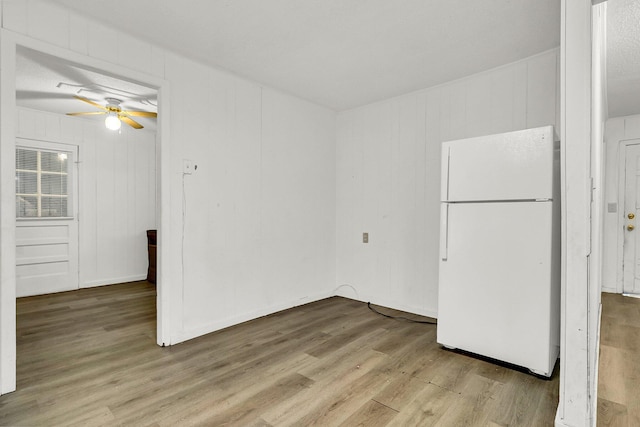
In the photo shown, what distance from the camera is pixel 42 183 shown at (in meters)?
4.39

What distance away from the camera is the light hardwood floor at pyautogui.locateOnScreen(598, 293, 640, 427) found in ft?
5.81

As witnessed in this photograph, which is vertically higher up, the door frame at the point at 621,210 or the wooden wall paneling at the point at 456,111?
the wooden wall paneling at the point at 456,111

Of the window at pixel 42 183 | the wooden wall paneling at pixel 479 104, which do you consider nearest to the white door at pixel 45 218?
the window at pixel 42 183

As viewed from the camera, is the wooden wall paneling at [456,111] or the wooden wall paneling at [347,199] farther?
the wooden wall paneling at [347,199]

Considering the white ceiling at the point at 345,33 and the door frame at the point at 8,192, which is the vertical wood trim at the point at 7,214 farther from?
the white ceiling at the point at 345,33

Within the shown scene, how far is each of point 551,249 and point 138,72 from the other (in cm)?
310

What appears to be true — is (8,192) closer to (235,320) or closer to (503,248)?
(235,320)

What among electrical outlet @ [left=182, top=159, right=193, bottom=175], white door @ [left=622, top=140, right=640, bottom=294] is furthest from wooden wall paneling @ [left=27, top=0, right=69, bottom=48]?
white door @ [left=622, top=140, right=640, bottom=294]

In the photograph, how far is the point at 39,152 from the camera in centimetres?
433

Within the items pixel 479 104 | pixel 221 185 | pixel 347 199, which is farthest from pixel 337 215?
pixel 479 104

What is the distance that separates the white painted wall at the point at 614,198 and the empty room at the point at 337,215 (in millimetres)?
25

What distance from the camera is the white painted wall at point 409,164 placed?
2809mm

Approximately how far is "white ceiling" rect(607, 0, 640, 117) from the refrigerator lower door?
4.88 ft

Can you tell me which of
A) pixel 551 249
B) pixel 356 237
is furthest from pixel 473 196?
pixel 356 237
